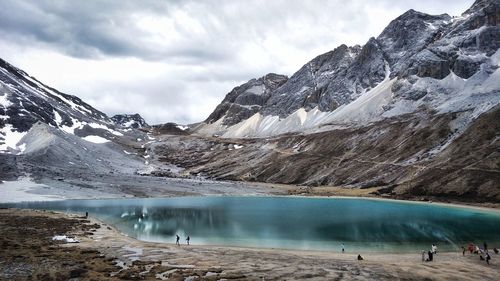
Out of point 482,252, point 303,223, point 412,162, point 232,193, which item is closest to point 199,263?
point 482,252

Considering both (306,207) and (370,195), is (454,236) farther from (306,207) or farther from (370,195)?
(370,195)

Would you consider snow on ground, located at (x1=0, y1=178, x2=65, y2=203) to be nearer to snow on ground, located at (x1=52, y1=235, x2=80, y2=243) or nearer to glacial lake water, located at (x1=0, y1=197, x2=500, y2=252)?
glacial lake water, located at (x1=0, y1=197, x2=500, y2=252)

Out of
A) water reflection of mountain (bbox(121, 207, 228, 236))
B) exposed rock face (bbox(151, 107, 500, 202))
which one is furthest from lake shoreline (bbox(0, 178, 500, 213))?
water reflection of mountain (bbox(121, 207, 228, 236))

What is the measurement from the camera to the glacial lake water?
6444 centimetres

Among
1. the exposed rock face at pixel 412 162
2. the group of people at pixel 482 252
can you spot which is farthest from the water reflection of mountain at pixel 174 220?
the exposed rock face at pixel 412 162

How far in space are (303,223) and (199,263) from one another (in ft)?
132

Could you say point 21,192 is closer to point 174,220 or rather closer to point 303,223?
point 174,220

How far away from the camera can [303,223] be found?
83.0 metres

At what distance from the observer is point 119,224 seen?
81.9 meters

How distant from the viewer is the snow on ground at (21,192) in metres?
121

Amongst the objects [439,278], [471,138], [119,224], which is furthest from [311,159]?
[439,278]

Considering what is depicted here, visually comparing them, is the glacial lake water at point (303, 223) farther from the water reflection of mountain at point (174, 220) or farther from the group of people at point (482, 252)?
the group of people at point (482, 252)

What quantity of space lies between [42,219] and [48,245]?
91.1 feet

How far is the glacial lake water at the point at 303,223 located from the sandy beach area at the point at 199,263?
8.12 meters
